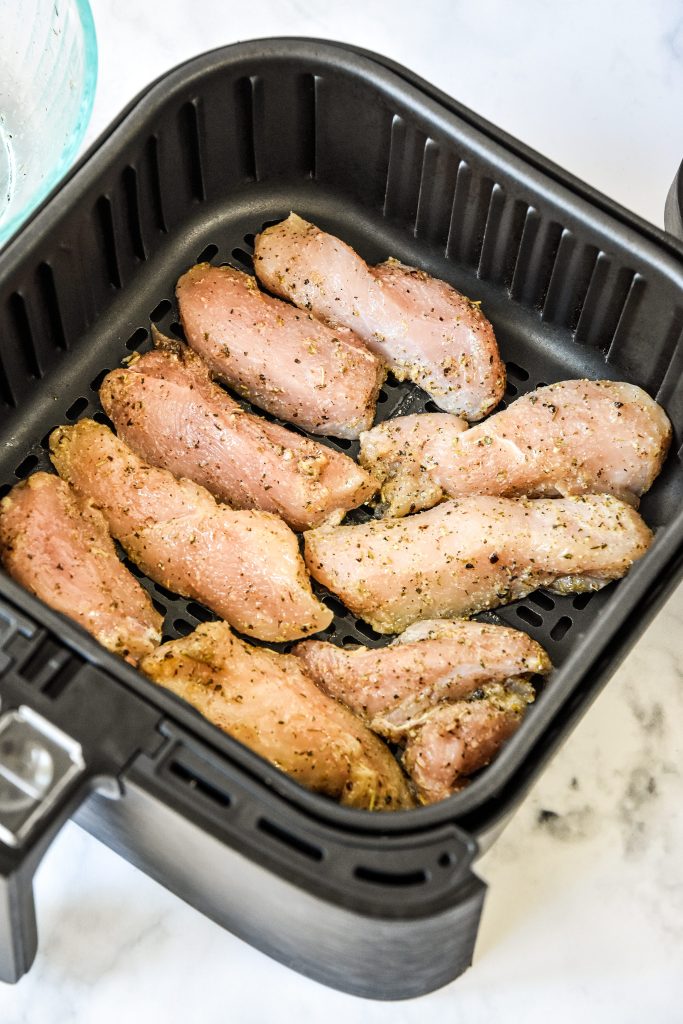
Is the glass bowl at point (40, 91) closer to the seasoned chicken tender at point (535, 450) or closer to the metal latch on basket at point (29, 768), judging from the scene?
the seasoned chicken tender at point (535, 450)

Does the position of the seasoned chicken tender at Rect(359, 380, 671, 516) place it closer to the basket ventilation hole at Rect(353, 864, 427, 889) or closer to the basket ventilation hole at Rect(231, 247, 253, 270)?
the basket ventilation hole at Rect(231, 247, 253, 270)

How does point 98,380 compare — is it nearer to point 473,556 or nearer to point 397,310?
point 397,310

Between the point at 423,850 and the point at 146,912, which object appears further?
the point at 146,912

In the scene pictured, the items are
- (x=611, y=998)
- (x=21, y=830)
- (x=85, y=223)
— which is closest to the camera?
(x=21, y=830)

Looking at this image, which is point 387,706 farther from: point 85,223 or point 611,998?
point 85,223

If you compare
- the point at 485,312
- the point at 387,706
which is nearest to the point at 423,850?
the point at 387,706

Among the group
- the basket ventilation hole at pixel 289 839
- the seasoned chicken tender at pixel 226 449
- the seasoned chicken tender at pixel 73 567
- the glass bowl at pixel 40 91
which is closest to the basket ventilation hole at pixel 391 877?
the basket ventilation hole at pixel 289 839

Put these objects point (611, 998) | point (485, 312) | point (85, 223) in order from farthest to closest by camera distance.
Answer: point (485, 312) < point (85, 223) < point (611, 998)

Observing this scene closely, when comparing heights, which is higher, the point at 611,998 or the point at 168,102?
the point at 168,102
